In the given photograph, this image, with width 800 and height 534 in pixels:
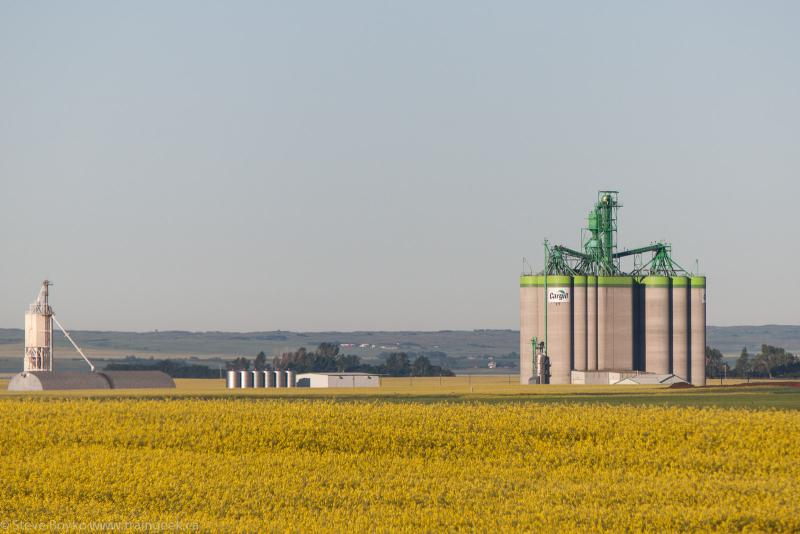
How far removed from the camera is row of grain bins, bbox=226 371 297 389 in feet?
585

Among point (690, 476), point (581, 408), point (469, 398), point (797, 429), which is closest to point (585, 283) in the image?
point (469, 398)

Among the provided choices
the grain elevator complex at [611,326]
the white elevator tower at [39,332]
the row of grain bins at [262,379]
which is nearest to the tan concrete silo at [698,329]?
the grain elevator complex at [611,326]

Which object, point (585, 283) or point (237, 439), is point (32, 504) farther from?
point (585, 283)

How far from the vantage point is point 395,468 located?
5078cm

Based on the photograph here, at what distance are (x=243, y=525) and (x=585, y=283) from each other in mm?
114795

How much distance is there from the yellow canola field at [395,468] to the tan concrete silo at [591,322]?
8048 cm

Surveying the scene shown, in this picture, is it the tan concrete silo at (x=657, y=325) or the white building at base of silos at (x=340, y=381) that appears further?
the white building at base of silos at (x=340, y=381)

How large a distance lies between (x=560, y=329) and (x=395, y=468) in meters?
98.4

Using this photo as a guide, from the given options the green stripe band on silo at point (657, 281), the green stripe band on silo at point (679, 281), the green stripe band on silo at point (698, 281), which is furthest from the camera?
the green stripe band on silo at point (698, 281)

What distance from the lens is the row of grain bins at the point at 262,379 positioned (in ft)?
585

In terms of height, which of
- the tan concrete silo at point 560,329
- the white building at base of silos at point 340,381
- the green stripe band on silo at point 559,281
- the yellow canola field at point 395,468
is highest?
the green stripe band on silo at point 559,281

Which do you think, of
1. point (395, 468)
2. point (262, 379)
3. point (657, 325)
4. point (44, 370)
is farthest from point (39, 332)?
point (395, 468)

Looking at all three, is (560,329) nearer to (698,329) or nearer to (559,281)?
(559,281)

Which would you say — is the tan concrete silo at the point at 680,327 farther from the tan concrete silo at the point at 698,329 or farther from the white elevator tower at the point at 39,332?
the white elevator tower at the point at 39,332
